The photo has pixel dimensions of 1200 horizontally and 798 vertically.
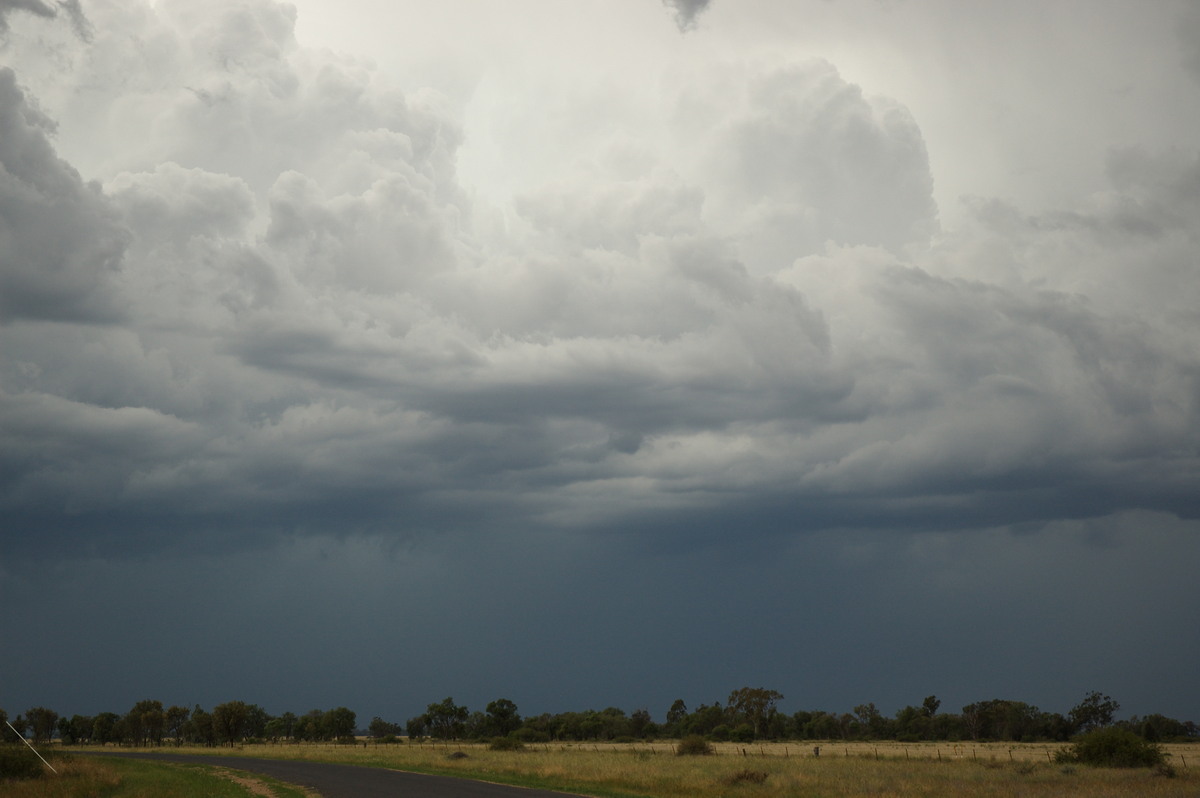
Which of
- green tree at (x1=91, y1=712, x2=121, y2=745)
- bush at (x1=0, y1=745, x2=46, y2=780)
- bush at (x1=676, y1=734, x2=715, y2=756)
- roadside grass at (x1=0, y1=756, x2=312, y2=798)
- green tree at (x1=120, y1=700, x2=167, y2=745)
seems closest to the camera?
roadside grass at (x1=0, y1=756, x2=312, y2=798)

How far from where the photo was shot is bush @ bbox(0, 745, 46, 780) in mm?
49062

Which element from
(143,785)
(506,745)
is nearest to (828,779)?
(143,785)

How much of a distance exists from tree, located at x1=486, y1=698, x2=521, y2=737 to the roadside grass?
122196 mm

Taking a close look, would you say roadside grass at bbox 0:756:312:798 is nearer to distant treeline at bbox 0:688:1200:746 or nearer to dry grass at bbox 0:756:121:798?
dry grass at bbox 0:756:121:798

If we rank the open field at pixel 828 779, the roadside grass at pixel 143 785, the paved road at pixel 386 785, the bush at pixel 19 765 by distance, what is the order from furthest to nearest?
the bush at pixel 19 765
the open field at pixel 828 779
the roadside grass at pixel 143 785
the paved road at pixel 386 785

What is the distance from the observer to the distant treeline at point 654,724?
504ft

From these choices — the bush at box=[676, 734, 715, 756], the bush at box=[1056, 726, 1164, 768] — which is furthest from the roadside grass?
the bush at box=[1056, 726, 1164, 768]

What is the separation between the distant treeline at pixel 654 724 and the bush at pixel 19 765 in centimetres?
10084

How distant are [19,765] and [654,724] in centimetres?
16312

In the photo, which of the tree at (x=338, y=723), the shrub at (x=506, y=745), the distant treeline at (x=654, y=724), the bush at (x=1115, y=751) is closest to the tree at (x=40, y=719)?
the distant treeline at (x=654, y=724)

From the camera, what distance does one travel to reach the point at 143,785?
45.5 m

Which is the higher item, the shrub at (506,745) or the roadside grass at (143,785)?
the roadside grass at (143,785)

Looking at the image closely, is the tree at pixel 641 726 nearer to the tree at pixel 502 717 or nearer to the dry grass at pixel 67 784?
the tree at pixel 502 717

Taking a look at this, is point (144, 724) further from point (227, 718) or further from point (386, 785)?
point (386, 785)
